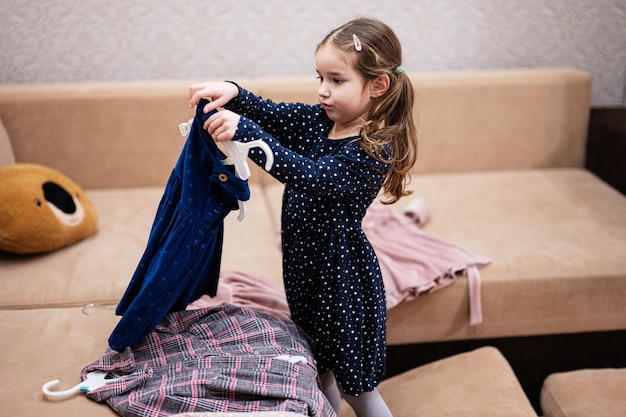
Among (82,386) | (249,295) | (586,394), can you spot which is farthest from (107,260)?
(586,394)

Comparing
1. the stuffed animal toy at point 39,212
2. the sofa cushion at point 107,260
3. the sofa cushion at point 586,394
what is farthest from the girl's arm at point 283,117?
the sofa cushion at point 586,394

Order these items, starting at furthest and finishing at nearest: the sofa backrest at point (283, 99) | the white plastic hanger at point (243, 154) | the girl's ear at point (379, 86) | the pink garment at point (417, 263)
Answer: the sofa backrest at point (283, 99), the pink garment at point (417, 263), the girl's ear at point (379, 86), the white plastic hanger at point (243, 154)

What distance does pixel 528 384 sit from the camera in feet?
6.67

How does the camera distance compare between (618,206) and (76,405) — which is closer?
(76,405)

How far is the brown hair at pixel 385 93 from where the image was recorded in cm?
130

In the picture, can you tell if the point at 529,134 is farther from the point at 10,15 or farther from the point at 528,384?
the point at 10,15

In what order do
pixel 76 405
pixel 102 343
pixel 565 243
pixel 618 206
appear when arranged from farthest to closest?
pixel 618 206
pixel 565 243
pixel 102 343
pixel 76 405

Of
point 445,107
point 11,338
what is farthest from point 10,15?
point 445,107

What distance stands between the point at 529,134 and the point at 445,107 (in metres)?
0.35

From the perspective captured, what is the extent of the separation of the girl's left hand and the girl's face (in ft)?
0.64

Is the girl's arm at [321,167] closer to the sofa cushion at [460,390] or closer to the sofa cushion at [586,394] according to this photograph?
the sofa cushion at [460,390]

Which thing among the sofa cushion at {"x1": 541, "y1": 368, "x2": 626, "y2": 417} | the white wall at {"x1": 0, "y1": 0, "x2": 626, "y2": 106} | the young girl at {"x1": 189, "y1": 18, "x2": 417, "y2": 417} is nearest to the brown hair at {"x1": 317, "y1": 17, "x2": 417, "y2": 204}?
the young girl at {"x1": 189, "y1": 18, "x2": 417, "y2": 417}

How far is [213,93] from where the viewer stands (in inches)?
52.5

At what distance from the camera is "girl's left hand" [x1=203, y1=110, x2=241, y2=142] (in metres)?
1.22
